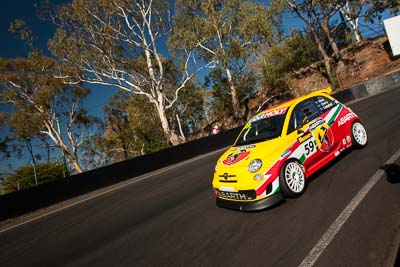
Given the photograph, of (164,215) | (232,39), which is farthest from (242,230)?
(232,39)

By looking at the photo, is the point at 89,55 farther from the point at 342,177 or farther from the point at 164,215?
the point at 342,177

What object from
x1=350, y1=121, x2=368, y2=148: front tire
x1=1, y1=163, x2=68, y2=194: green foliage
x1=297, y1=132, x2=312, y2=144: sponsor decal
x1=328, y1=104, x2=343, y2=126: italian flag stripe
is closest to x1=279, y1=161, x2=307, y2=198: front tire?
x1=297, y1=132, x2=312, y2=144: sponsor decal

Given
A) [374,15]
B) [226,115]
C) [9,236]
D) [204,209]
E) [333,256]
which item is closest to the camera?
[333,256]

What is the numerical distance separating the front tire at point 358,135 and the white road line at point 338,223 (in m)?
1.39

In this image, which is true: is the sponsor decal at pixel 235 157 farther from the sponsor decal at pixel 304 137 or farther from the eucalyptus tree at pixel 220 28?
the eucalyptus tree at pixel 220 28

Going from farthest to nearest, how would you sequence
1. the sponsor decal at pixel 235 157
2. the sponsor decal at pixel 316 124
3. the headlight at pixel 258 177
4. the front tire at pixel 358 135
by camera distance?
the front tire at pixel 358 135 → the sponsor decal at pixel 316 124 → the sponsor decal at pixel 235 157 → the headlight at pixel 258 177

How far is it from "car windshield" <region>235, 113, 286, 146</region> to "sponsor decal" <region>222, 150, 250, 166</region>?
1.47ft

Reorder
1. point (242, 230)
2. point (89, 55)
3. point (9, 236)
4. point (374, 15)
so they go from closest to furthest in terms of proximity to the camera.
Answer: point (242, 230), point (9, 236), point (89, 55), point (374, 15)

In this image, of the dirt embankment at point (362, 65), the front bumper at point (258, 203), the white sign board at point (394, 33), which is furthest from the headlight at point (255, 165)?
the white sign board at point (394, 33)

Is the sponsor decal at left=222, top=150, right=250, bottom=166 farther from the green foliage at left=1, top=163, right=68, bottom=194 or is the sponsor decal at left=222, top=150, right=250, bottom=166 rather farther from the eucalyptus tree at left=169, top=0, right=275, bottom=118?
the eucalyptus tree at left=169, top=0, right=275, bottom=118

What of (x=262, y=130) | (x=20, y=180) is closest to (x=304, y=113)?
(x=262, y=130)

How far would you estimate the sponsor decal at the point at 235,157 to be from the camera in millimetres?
4854

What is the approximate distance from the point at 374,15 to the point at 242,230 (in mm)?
39182

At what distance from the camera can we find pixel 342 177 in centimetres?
508
